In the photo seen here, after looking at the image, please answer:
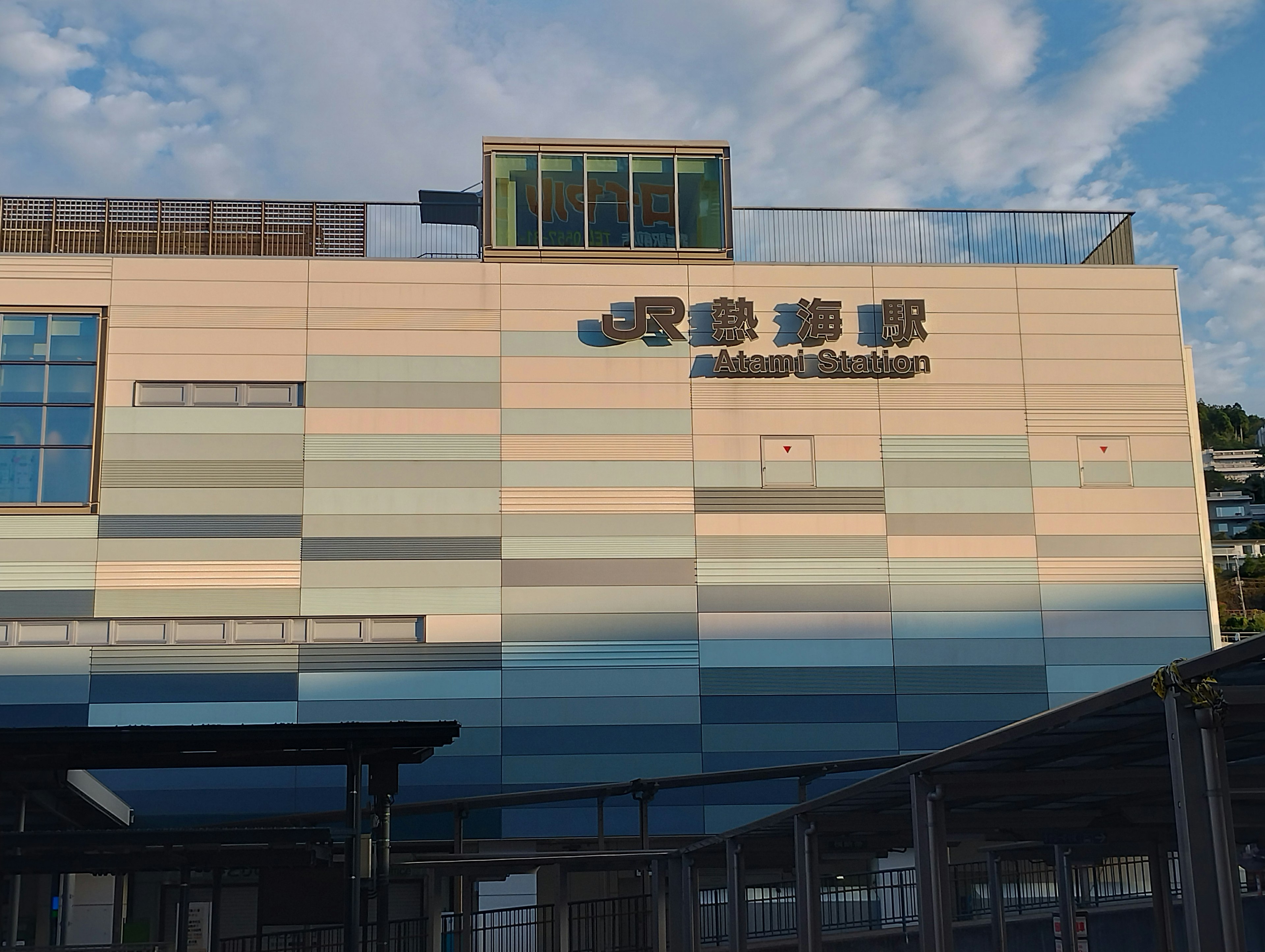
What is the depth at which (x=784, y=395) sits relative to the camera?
32688mm

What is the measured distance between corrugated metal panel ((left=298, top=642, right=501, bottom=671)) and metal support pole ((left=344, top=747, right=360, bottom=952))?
60.3 feet

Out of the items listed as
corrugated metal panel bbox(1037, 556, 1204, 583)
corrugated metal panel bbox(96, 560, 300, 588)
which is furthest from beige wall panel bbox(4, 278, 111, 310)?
corrugated metal panel bbox(1037, 556, 1204, 583)

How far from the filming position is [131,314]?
3216cm

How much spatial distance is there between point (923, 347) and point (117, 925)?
22.5m

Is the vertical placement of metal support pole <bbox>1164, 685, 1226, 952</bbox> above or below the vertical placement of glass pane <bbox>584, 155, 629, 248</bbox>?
below

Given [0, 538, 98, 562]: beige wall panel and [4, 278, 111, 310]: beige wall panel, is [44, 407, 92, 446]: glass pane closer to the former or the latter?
[0, 538, 98, 562]: beige wall panel

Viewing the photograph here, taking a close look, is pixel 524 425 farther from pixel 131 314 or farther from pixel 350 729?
pixel 350 729

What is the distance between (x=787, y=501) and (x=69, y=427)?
1715cm

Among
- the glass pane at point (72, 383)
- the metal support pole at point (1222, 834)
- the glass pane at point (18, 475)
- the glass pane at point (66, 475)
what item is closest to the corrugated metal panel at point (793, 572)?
the glass pane at point (66, 475)

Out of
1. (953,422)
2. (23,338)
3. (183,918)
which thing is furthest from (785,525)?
(23,338)

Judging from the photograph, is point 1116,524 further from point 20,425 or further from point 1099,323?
point 20,425

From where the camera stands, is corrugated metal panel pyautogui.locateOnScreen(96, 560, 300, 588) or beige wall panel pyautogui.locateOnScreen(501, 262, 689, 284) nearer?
corrugated metal panel pyautogui.locateOnScreen(96, 560, 300, 588)

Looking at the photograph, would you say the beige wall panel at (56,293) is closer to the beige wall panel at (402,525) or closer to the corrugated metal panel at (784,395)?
the beige wall panel at (402,525)

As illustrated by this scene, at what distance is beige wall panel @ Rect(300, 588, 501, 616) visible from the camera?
102 ft
